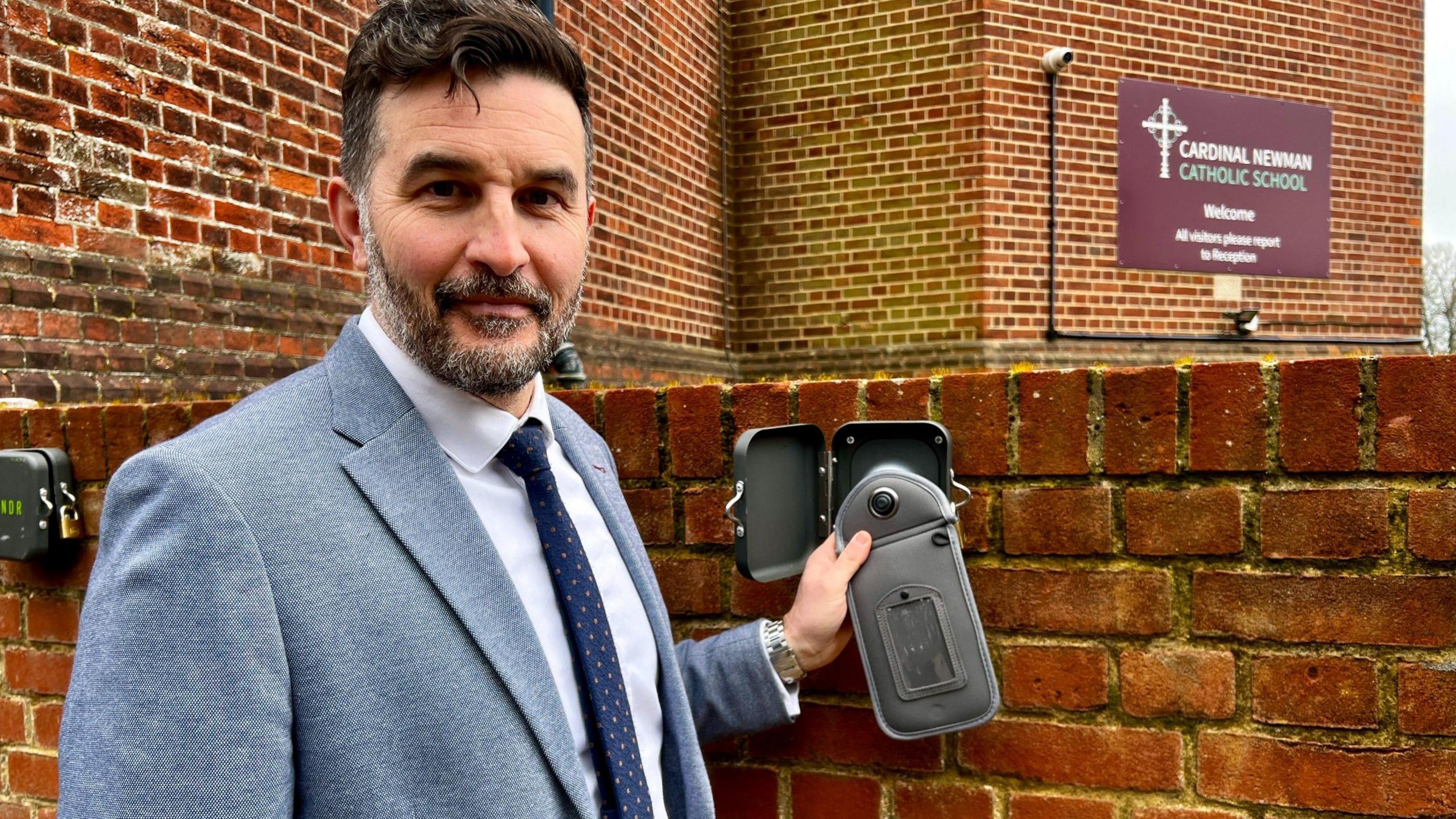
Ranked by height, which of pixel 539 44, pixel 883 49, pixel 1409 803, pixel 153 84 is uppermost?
pixel 883 49

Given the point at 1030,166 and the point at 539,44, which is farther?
the point at 1030,166

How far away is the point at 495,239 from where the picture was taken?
1314mm

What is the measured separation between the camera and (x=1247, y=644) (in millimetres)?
1553

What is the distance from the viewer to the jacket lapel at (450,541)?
119 cm

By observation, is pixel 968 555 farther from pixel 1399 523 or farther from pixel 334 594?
pixel 334 594

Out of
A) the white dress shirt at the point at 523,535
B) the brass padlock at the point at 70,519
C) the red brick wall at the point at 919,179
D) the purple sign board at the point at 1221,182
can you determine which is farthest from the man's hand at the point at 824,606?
the purple sign board at the point at 1221,182

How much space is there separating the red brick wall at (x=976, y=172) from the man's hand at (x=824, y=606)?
583 cm

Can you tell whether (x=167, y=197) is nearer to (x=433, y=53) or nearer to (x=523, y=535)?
(x=433, y=53)

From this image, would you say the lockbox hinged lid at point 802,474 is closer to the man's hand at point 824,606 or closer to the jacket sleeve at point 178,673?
the man's hand at point 824,606

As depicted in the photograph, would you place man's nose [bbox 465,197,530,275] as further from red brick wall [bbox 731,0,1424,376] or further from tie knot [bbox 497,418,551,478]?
red brick wall [bbox 731,0,1424,376]

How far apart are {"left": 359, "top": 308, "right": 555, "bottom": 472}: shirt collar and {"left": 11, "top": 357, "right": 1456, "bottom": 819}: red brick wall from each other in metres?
0.54

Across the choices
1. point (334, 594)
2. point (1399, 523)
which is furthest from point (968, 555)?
point (334, 594)

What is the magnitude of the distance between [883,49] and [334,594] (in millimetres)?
7386

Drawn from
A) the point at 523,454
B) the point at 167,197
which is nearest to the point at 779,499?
the point at 523,454
